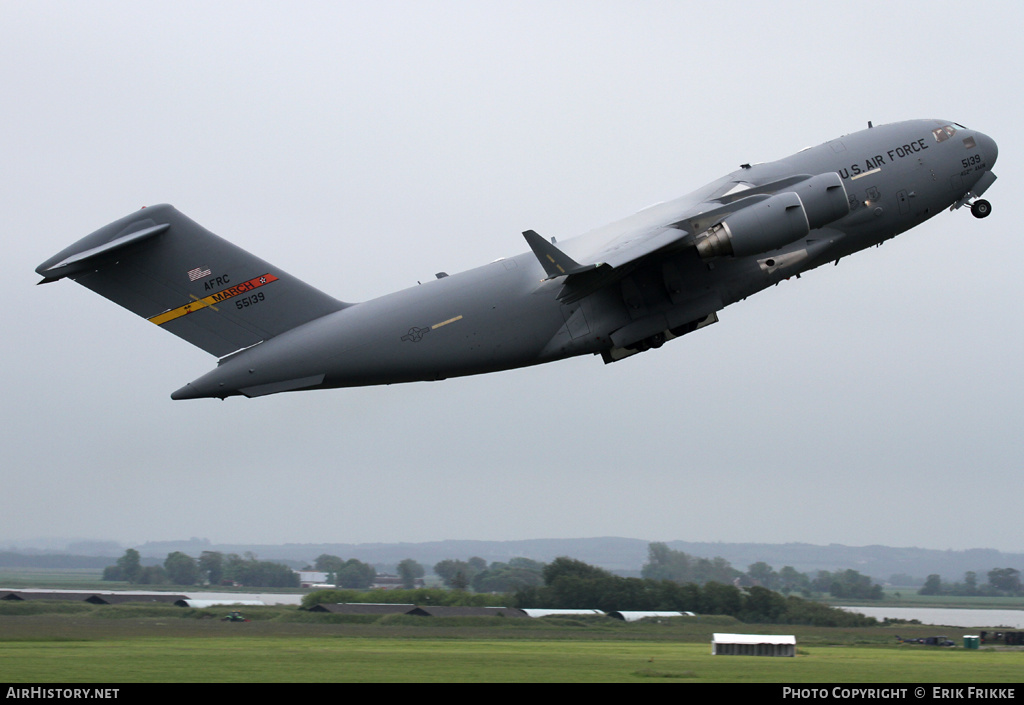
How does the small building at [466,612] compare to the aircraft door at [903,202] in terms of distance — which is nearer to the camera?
the aircraft door at [903,202]

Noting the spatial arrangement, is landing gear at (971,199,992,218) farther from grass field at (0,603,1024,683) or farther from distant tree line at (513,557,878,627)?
distant tree line at (513,557,878,627)

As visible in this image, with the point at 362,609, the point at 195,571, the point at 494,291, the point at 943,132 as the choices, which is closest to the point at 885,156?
the point at 943,132

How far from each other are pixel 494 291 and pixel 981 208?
824cm

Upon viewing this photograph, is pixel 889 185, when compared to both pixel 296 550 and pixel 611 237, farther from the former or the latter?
pixel 296 550

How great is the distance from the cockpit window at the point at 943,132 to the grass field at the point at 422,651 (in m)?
7.99

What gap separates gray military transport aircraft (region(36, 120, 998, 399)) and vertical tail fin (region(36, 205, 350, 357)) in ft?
0.05

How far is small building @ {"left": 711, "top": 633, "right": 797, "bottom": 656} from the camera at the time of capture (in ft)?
56.9

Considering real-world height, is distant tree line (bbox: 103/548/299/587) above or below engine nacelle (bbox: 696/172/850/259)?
below

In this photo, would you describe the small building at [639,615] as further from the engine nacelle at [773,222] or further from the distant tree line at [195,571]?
the engine nacelle at [773,222]

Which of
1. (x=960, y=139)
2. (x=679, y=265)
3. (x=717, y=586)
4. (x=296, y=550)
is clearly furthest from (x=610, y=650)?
(x=296, y=550)

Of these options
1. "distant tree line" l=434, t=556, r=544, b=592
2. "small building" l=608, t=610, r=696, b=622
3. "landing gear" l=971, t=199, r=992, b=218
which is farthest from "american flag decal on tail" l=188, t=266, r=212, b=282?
"landing gear" l=971, t=199, r=992, b=218

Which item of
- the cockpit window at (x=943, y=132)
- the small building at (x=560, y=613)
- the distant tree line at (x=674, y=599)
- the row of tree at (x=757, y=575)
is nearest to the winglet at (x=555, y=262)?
the cockpit window at (x=943, y=132)

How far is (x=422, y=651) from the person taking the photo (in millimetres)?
15961

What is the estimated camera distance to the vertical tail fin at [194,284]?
14.6m
